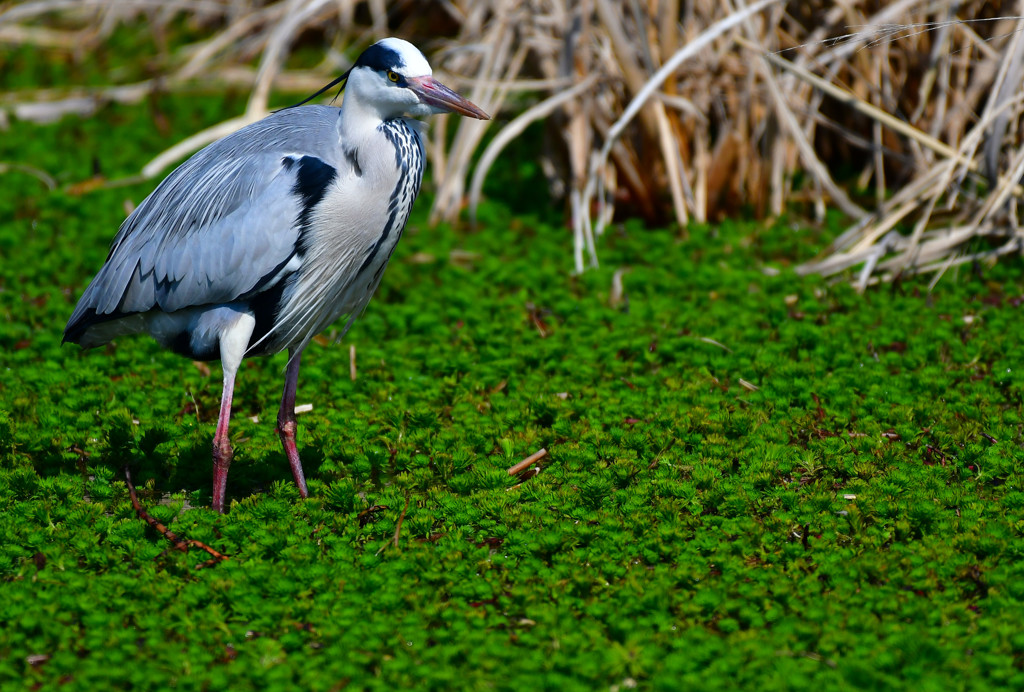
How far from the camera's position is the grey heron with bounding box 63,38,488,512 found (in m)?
4.43

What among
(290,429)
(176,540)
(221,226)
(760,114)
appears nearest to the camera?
(176,540)

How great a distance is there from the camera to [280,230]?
4473 mm

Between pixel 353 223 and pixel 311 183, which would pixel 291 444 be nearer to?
pixel 353 223

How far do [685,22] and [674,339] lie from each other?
274cm

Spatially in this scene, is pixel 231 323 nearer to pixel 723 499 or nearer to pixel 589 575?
pixel 589 575

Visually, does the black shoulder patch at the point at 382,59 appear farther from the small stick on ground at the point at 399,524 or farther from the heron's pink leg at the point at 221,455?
the small stick on ground at the point at 399,524

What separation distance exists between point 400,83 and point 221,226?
100 centimetres

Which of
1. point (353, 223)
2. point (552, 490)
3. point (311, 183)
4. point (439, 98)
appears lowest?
point (552, 490)

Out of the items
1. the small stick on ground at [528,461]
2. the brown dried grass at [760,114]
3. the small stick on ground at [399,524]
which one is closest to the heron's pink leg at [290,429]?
the small stick on ground at [399,524]

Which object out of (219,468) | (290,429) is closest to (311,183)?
(290,429)

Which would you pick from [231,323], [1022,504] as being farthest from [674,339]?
[231,323]

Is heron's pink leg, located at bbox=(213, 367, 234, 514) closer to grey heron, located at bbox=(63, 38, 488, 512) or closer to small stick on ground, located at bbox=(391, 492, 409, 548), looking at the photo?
grey heron, located at bbox=(63, 38, 488, 512)

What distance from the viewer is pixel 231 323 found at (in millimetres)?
4617

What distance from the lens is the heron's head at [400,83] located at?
4344 mm
